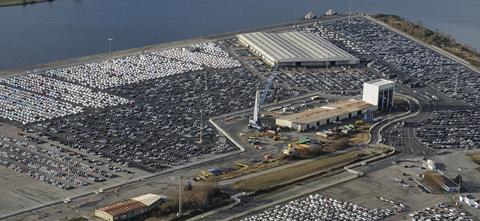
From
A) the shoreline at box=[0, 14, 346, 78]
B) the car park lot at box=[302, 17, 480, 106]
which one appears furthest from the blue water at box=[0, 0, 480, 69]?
the car park lot at box=[302, 17, 480, 106]

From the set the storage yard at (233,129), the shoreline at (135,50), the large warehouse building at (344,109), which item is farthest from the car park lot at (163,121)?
the shoreline at (135,50)

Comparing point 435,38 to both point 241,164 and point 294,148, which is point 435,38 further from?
point 241,164

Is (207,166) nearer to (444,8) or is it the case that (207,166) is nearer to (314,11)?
(314,11)

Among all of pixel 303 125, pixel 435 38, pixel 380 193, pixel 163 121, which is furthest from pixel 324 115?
pixel 435 38

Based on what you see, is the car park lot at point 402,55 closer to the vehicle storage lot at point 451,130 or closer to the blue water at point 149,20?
the vehicle storage lot at point 451,130

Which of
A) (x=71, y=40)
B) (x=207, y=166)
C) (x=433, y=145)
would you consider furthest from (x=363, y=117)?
(x=71, y=40)
